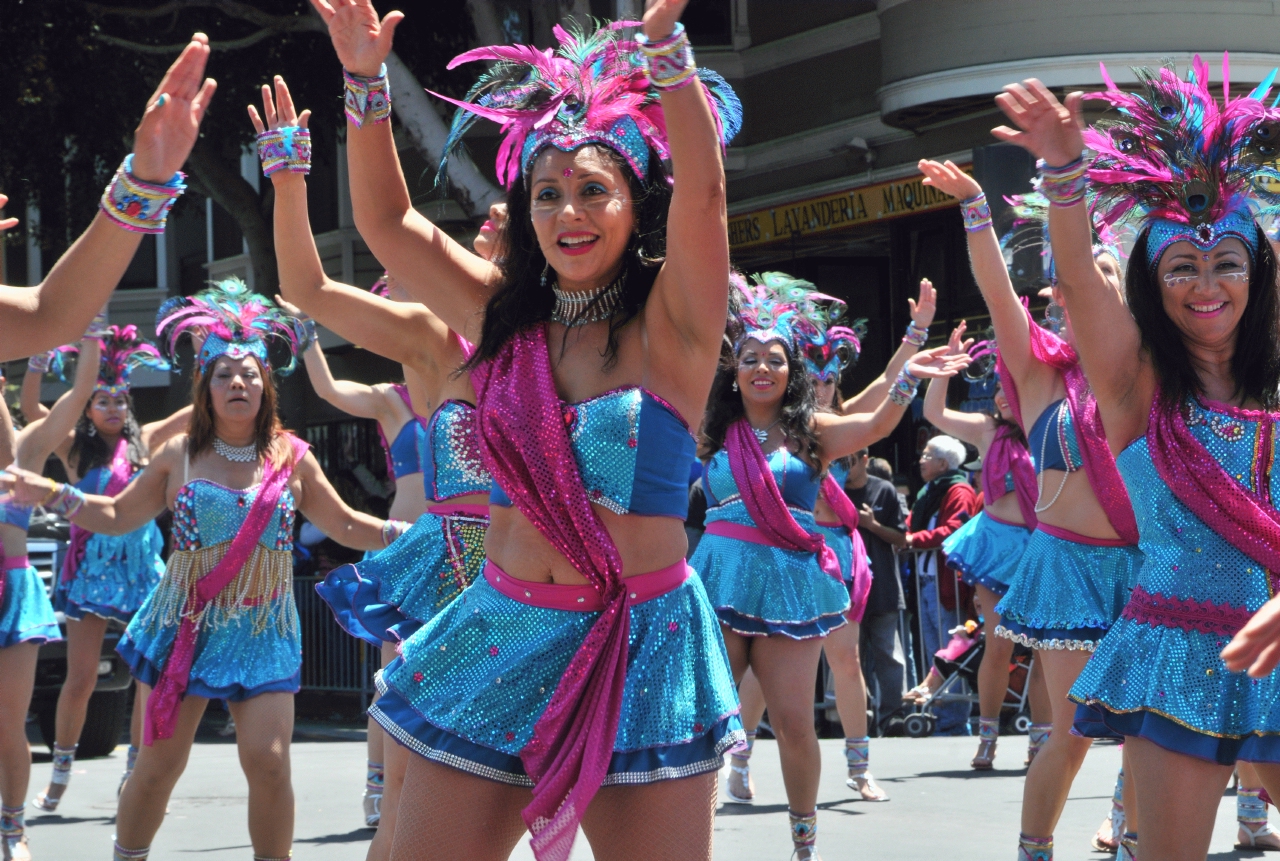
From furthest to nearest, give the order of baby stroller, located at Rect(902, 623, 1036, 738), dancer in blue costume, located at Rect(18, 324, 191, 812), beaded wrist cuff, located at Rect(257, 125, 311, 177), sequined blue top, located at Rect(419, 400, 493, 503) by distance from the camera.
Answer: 1. baby stroller, located at Rect(902, 623, 1036, 738)
2. dancer in blue costume, located at Rect(18, 324, 191, 812)
3. sequined blue top, located at Rect(419, 400, 493, 503)
4. beaded wrist cuff, located at Rect(257, 125, 311, 177)

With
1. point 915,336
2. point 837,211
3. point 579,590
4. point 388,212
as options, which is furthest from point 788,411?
point 837,211

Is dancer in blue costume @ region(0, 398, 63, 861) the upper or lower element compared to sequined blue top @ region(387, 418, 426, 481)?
lower

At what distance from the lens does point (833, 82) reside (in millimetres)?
14633

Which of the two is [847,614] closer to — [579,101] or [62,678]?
[62,678]

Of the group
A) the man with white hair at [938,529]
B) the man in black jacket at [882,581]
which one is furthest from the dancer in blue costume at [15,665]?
the man with white hair at [938,529]

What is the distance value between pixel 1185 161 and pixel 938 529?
277 inches

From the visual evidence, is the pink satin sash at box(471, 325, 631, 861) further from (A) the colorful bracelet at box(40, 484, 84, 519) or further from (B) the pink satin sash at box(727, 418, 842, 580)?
(B) the pink satin sash at box(727, 418, 842, 580)

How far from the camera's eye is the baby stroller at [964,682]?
34.1ft

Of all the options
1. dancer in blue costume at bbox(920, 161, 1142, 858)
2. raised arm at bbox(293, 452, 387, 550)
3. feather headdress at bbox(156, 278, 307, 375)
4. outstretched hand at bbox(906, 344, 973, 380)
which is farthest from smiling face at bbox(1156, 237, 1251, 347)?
feather headdress at bbox(156, 278, 307, 375)

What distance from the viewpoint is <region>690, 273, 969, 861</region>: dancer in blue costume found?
21.8 ft

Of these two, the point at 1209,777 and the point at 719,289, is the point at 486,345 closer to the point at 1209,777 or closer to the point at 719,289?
the point at 719,289

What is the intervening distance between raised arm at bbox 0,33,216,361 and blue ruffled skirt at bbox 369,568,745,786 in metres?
1.00

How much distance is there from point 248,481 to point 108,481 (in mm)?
3419

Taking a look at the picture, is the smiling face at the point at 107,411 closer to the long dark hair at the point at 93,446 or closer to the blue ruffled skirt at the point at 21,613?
the long dark hair at the point at 93,446
